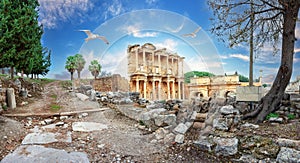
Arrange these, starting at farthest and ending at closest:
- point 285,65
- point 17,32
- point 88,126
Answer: point 17,32
point 88,126
point 285,65

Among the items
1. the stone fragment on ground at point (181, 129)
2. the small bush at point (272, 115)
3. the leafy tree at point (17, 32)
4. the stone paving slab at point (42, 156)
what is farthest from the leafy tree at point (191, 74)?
the leafy tree at point (17, 32)

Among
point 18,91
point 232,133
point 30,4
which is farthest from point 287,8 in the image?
point 30,4

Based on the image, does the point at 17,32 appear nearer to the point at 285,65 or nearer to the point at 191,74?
the point at 191,74

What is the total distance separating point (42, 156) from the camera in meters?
3.59

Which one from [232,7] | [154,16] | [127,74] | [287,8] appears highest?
[154,16]

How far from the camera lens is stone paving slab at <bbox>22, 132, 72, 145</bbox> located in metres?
4.34

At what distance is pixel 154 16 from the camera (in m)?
8.06

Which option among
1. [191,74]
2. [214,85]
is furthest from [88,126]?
[214,85]

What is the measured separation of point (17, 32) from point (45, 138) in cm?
866

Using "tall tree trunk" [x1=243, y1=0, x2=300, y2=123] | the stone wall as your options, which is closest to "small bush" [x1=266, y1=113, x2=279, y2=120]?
"tall tree trunk" [x1=243, y1=0, x2=300, y2=123]

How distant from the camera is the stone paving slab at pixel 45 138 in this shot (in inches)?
171

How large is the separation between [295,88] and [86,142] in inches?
358

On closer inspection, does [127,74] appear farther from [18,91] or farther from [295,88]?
[295,88]

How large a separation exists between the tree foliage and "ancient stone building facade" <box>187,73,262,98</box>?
10.2 meters
